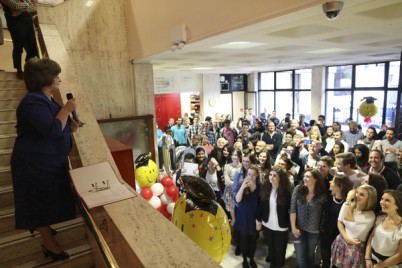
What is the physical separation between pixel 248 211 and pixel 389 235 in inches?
66.4

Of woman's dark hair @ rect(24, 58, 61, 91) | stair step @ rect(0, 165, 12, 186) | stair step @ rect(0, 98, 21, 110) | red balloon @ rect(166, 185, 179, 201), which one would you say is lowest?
red balloon @ rect(166, 185, 179, 201)

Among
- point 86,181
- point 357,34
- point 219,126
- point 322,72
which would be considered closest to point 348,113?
point 322,72

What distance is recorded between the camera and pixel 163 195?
410 centimetres

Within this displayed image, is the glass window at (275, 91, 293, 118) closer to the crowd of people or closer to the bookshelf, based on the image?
the bookshelf

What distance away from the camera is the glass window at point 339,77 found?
1002cm

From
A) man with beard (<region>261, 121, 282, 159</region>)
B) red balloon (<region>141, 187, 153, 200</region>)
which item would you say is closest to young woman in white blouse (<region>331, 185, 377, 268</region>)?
red balloon (<region>141, 187, 153, 200</region>)

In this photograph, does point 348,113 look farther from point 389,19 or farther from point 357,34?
point 389,19

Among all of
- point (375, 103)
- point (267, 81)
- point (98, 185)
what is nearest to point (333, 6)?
point (98, 185)

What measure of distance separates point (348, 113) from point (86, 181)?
10422mm

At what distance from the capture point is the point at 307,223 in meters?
3.57

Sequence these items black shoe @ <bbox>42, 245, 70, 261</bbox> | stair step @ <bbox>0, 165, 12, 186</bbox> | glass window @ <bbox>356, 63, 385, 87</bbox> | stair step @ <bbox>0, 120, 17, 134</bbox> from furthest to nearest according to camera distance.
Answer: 1. glass window @ <bbox>356, 63, 385, 87</bbox>
2. stair step @ <bbox>0, 120, 17, 134</bbox>
3. stair step @ <bbox>0, 165, 12, 186</bbox>
4. black shoe @ <bbox>42, 245, 70, 261</bbox>

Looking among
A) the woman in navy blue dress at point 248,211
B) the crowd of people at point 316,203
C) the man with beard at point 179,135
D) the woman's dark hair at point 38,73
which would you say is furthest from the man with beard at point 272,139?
the woman's dark hair at point 38,73

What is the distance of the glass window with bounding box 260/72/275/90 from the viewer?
44.0 feet

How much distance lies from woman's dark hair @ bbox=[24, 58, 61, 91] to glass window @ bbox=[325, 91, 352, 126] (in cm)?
1042
